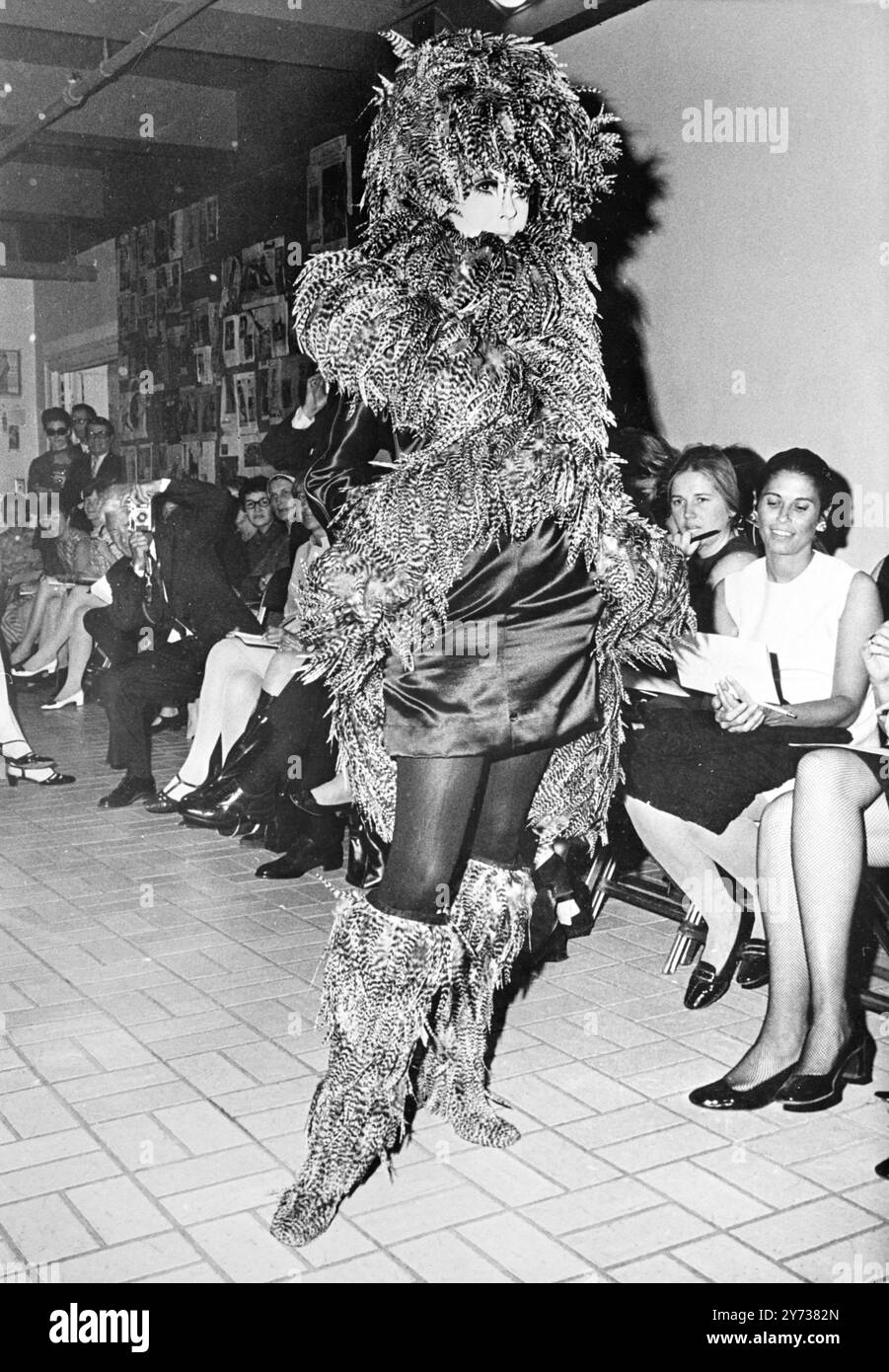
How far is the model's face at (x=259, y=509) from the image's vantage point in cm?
641

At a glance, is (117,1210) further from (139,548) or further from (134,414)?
(134,414)

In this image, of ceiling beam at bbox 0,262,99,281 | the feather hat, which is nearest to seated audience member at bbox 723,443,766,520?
the feather hat

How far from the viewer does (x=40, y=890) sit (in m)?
3.71

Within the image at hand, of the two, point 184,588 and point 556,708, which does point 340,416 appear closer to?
point 556,708

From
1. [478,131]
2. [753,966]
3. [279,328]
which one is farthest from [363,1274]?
[279,328]

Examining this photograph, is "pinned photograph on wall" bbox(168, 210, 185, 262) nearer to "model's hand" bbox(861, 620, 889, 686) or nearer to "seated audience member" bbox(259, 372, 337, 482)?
"seated audience member" bbox(259, 372, 337, 482)

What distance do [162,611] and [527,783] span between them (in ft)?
10.8

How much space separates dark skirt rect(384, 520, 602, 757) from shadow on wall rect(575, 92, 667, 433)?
257 centimetres

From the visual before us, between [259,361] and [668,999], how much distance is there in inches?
239

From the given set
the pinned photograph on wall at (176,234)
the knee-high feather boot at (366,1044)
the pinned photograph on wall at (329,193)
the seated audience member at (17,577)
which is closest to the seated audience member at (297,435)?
the knee-high feather boot at (366,1044)

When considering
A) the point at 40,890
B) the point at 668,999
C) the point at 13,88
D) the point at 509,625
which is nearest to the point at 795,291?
the point at 668,999

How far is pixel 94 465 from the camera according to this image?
9531 mm

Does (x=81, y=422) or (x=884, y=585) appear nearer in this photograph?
(x=884, y=585)
